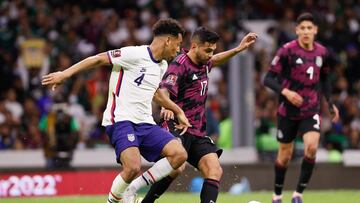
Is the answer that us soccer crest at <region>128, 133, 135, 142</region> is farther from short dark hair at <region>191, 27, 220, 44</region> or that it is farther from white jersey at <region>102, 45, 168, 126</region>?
short dark hair at <region>191, 27, 220, 44</region>

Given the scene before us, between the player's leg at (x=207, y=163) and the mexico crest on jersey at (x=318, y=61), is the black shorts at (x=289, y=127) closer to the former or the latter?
the mexico crest on jersey at (x=318, y=61)

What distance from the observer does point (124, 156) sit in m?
10.4

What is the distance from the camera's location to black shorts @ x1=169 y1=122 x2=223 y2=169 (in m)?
10.8

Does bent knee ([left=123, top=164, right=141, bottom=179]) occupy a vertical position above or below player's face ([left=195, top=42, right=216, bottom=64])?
below

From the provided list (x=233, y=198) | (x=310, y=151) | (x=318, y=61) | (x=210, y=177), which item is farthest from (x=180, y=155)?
(x=233, y=198)

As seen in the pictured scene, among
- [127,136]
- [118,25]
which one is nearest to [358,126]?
[118,25]

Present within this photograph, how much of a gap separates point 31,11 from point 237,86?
5.13 meters

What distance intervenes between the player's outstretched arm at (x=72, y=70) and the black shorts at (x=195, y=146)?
117cm

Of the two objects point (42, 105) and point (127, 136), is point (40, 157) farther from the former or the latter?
point (127, 136)

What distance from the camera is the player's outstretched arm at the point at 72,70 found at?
984 cm

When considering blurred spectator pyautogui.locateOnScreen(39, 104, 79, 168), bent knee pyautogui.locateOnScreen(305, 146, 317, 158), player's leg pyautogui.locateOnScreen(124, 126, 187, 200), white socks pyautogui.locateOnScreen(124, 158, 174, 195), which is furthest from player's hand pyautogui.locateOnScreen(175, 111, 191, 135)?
blurred spectator pyautogui.locateOnScreen(39, 104, 79, 168)

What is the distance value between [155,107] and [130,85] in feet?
24.5

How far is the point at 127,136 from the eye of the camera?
10438 millimetres

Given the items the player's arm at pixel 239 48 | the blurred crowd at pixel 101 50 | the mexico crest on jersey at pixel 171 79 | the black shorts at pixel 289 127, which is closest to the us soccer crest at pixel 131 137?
the mexico crest on jersey at pixel 171 79
